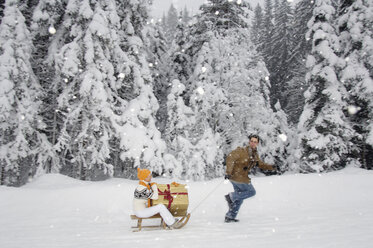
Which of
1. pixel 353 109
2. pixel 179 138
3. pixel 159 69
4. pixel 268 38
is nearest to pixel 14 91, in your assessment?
pixel 179 138

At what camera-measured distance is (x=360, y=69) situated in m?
17.0

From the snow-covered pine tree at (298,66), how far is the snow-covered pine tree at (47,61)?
21.2m

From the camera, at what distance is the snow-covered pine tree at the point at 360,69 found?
16.8 metres

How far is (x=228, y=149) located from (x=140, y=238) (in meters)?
15.9

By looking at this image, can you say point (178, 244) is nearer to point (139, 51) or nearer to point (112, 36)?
point (112, 36)

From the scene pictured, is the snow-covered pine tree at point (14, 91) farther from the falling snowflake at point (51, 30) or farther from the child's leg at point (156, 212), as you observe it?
the child's leg at point (156, 212)

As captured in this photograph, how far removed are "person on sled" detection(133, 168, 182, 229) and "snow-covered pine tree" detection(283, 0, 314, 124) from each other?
79.1ft

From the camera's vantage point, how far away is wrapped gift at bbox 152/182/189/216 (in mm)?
6754

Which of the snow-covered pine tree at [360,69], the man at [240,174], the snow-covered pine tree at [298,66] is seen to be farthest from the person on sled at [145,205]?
the snow-covered pine tree at [298,66]

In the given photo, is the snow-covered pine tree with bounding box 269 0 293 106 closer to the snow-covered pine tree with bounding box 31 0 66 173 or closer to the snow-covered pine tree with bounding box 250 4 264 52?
the snow-covered pine tree with bounding box 250 4 264 52

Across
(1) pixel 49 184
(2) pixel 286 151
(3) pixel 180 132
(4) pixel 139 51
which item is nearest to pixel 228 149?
(3) pixel 180 132

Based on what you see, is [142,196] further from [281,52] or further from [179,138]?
[281,52]

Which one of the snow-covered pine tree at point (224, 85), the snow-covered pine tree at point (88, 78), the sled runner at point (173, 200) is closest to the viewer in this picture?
the sled runner at point (173, 200)

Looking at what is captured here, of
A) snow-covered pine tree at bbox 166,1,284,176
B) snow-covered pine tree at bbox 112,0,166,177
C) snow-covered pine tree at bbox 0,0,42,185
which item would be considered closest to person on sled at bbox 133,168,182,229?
snow-covered pine tree at bbox 112,0,166,177
